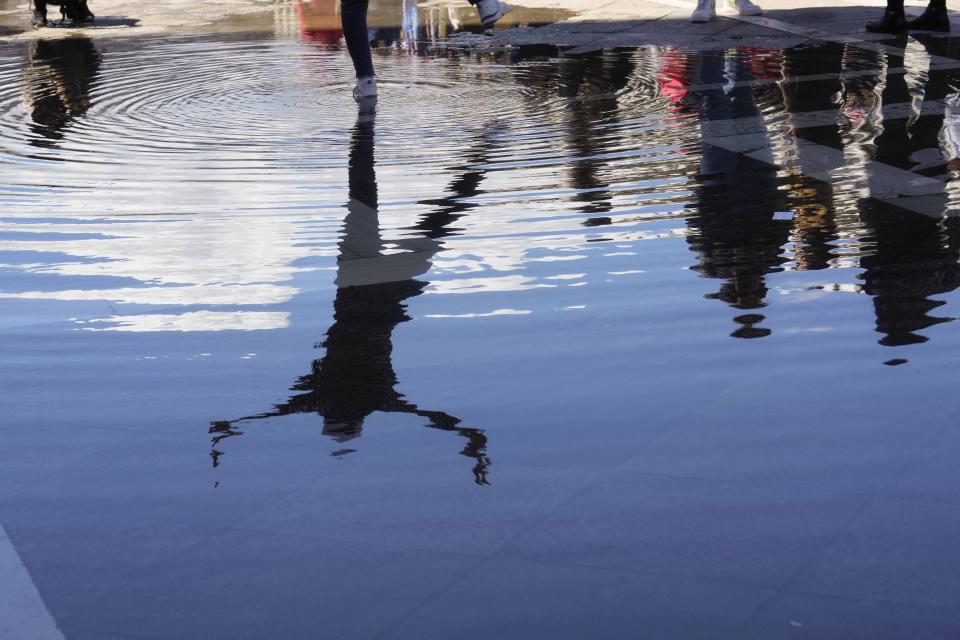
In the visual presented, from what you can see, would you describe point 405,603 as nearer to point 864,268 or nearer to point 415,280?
point 415,280

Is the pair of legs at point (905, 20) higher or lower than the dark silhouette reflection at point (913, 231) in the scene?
higher

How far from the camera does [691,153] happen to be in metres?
6.96

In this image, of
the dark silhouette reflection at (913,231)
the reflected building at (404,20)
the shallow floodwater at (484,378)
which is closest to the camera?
the shallow floodwater at (484,378)

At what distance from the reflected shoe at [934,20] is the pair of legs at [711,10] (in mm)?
1605

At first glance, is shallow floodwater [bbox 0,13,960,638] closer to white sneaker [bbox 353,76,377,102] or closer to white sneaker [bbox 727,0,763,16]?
white sneaker [bbox 353,76,377,102]

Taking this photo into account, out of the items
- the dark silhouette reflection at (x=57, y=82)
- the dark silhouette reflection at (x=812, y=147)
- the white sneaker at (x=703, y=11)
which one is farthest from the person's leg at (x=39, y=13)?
the dark silhouette reflection at (x=812, y=147)

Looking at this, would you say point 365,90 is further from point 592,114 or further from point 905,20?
point 905,20

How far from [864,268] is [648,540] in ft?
7.39

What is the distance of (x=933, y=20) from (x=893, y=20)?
36cm

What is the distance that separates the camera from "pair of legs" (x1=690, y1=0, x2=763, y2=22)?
40.6 feet

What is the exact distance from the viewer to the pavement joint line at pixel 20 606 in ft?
8.44

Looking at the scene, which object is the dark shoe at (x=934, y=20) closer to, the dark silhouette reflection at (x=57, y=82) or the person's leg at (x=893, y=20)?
the person's leg at (x=893, y=20)

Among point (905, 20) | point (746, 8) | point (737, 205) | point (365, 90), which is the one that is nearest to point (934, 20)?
point (905, 20)

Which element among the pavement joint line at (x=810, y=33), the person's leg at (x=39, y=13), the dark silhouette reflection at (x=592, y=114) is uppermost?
the person's leg at (x=39, y=13)
